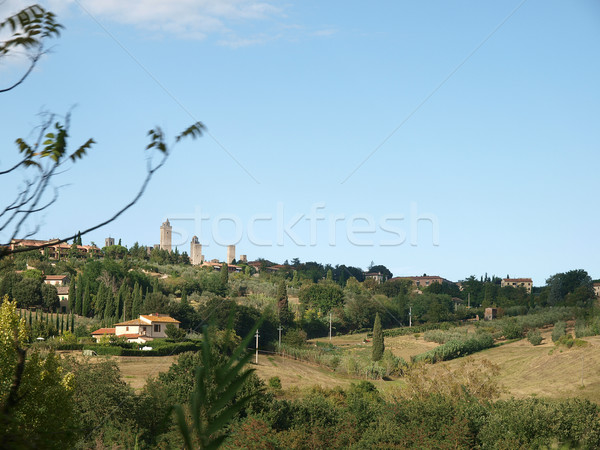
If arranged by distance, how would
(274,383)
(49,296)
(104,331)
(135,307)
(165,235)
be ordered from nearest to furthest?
1. (274,383)
2. (104,331)
3. (135,307)
4. (49,296)
5. (165,235)

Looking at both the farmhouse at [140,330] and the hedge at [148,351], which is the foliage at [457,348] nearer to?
the hedge at [148,351]

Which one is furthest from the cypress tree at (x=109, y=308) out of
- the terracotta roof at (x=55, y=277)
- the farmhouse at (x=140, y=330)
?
the terracotta roof at (x=55, y=277)

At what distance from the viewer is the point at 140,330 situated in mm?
57375

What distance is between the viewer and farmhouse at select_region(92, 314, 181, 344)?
55.9 metres

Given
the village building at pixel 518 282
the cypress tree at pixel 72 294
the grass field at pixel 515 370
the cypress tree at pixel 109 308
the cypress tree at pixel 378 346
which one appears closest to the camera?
the grass field at pixel 515 370

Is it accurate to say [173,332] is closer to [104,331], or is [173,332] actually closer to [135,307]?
[104,331]

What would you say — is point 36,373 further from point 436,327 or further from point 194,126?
point 436,327

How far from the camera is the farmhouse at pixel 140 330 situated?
2201 inches

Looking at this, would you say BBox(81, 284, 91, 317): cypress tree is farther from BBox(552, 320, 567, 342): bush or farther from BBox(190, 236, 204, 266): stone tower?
BBox(190, 236, 204, 266): stone tower

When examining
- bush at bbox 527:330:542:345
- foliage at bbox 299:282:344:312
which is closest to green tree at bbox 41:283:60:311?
foliage at bbox 299:282:344:312

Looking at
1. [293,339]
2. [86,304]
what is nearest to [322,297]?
[293,339]

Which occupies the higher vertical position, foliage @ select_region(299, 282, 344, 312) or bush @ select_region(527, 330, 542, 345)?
foliage @ select_region(299, 282, 344, 312)

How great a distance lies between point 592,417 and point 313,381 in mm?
25306

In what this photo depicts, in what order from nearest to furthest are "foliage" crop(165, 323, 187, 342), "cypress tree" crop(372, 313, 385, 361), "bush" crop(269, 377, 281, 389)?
"bush" crop(269, 377, 281, 389), "foliage" crop(165, 323, 187, 342), "cypress tree" crop(372, 313, 385, 361)
